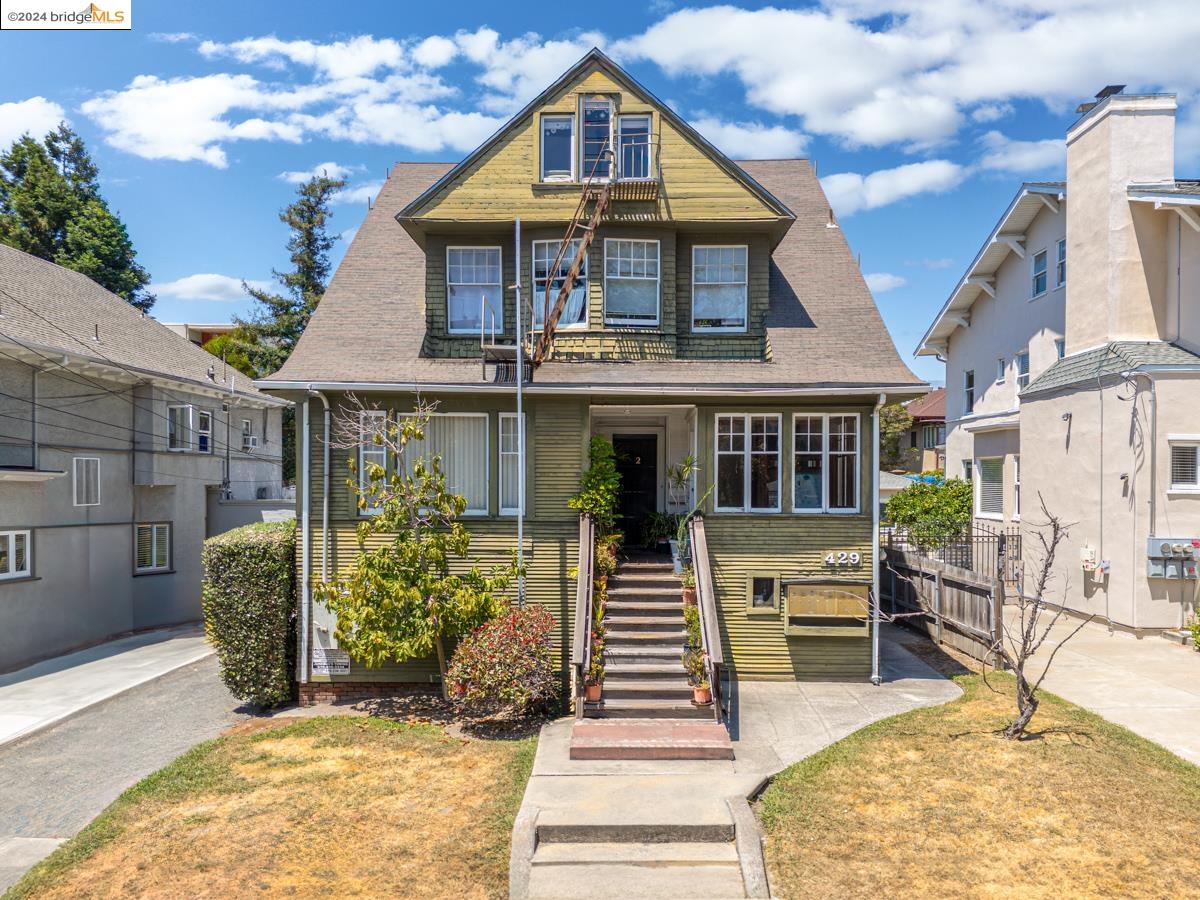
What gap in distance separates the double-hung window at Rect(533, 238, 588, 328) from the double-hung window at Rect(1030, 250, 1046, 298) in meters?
14.7

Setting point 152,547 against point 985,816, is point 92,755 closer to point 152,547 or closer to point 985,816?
point 985,816

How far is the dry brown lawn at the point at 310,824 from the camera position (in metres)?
6.62

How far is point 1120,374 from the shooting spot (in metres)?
15.0

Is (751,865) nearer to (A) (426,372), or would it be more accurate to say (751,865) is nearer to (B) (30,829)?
(B) (30,829)

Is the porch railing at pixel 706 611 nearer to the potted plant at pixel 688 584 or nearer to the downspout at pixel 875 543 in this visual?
the potted plant at pixel 688 584

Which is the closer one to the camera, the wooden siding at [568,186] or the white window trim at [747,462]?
the white window trim at [747,462]

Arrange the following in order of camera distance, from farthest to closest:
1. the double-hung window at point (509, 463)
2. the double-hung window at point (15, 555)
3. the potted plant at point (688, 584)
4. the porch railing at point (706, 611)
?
the double-hung window at point (15, 555), the double-hung window at point (509, 463), the potted plant at point (688, 584), the porch railing at point (706, 611)

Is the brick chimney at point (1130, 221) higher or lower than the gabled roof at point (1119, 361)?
higher

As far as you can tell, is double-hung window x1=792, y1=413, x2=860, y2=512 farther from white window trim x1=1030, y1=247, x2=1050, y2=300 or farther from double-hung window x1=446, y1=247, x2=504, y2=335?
white window trim x1=1030, y1=247, x2=1050, y2=300

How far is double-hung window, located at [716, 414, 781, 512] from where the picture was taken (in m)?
12.1

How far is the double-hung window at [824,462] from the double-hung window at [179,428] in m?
17.1

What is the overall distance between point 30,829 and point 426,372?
7.58m

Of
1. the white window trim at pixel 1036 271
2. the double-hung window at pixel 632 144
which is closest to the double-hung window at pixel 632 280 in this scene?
the double-hung window at pixel 632 144

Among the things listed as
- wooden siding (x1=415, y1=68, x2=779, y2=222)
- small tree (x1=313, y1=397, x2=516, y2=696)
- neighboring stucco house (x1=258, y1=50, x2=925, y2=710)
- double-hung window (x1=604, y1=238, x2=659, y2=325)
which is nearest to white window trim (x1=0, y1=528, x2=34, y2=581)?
neighboring stucco house (x1=258, y1=50, x2=925, y2=710)
